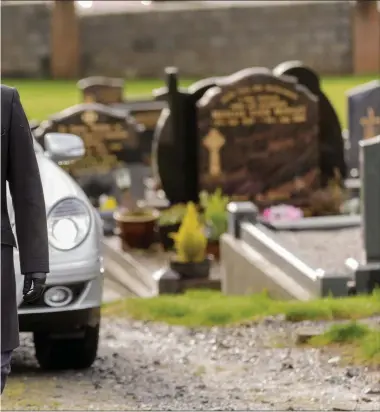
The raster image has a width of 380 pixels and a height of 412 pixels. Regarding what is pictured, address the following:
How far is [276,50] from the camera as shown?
43750mm

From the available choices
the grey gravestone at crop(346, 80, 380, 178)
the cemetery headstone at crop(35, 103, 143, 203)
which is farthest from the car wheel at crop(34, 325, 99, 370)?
the grey gravestone at crop(346, 80, 380, 178)

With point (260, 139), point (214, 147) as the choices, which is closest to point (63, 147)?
point (214, 147)

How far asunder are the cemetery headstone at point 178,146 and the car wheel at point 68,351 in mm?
9104

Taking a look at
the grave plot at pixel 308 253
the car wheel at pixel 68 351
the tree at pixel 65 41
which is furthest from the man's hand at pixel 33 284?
the tree at pixel 65 41

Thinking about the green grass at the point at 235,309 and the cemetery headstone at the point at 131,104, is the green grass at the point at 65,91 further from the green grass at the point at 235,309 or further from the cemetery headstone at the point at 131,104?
the green grass at the point at 235,309

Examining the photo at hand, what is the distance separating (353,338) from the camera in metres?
7.66

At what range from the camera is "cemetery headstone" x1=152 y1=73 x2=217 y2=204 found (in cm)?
1642

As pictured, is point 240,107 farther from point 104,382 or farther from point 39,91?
point 39,91

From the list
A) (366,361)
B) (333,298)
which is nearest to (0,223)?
(366,361)

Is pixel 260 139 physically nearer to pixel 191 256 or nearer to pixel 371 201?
pixel 191 256

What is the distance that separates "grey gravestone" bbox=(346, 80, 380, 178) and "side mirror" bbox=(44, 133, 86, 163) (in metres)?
10.5

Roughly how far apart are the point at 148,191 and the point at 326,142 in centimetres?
314

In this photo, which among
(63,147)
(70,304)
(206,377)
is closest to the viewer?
(70,304)

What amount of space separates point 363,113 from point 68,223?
11.4m
